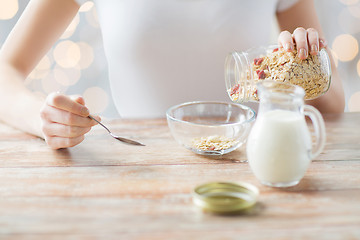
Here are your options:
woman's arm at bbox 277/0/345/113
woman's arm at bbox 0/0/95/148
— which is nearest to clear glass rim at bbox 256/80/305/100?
woman's arm at bbox 277/0/345/113

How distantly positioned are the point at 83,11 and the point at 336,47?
1.18 m

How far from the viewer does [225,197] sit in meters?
0.64

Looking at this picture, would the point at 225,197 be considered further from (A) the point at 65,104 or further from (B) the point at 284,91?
(A) the point at 65,104

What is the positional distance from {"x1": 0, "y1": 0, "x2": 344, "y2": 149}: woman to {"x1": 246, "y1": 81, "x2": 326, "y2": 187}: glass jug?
0.56 metres

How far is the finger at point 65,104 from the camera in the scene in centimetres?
84

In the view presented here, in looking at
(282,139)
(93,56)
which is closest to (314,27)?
(282,139)

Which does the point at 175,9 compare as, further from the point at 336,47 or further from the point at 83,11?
the point at 336,47

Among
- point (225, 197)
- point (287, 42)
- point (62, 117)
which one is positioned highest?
point (287, 42)

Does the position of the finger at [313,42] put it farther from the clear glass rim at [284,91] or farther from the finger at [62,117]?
the finger at [62,117]

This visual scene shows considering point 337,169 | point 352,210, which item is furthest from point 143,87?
point 352,210

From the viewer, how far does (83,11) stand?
1.92 metres

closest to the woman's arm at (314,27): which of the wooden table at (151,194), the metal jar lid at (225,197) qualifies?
the wooden table at (151,194)

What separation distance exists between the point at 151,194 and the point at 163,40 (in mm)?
704

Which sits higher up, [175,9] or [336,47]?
[175,9]
